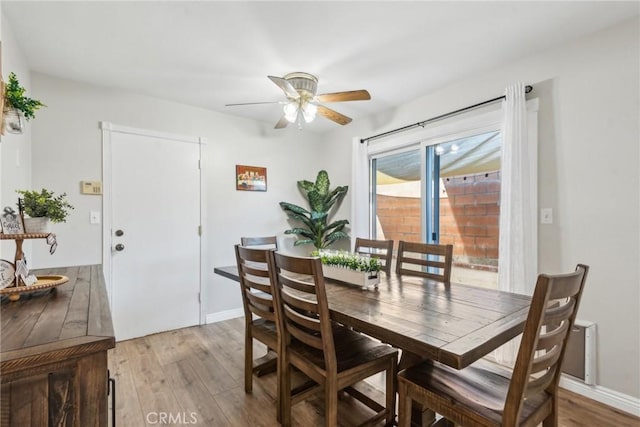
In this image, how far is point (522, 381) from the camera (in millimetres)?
987

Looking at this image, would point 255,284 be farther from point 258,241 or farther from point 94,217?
point 94,217

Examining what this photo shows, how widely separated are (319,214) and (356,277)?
7.16 ft

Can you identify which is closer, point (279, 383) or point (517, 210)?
point (279, 383)

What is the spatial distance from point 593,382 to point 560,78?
2176 millimetres

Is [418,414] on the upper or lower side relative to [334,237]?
lower

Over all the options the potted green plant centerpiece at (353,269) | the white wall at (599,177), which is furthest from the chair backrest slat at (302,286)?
the white wall at (599,177)

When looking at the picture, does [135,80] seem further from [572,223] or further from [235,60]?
[572,223]

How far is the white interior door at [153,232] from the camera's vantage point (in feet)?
9.57

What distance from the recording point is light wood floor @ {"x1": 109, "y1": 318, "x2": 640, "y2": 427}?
1798 millimetres

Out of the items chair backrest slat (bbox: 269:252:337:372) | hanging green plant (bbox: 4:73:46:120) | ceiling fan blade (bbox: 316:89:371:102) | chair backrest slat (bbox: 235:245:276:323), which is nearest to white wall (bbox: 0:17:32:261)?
hanging green plant (bbox: 4:73:46:120)

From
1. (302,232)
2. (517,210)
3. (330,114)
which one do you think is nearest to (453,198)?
(517,210)

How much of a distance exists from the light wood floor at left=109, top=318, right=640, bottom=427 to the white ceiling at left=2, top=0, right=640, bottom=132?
2.49 m

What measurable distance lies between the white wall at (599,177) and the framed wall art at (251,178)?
289 centimetres

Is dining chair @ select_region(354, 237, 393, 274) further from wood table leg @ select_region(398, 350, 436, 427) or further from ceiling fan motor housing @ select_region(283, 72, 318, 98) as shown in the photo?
ceiling fan motor housing @ select_region(283, 72, 318, 98)
